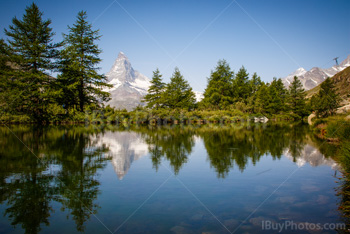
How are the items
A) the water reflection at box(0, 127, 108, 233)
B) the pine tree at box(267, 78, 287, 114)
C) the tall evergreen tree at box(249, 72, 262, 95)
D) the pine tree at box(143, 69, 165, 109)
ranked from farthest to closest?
the tall evergreen tree at box(249, 72, 262, 95) < the pine tree at box(267, 78, 287, 114) < the pine tree at box(143, 69, 165, 109) < the water reflection at box(0, 127, 108, 233)

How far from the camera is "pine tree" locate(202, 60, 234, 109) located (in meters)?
53.7

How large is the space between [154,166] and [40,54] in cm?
2704

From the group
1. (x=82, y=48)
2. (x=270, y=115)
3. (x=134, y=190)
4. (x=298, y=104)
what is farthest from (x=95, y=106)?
(x=298, y=104)

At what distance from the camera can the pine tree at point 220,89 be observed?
176ft

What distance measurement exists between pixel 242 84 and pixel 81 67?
133 ft

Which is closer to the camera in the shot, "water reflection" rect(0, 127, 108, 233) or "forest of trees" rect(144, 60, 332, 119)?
"water reflection" rect(0, 127, 108, 233)

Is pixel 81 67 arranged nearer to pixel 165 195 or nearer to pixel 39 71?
pixel 39 71

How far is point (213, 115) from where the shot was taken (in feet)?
145

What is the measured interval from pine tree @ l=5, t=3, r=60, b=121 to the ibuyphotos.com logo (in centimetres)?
2903

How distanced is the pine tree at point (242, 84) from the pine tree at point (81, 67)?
34.4 meters

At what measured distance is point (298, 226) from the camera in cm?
371

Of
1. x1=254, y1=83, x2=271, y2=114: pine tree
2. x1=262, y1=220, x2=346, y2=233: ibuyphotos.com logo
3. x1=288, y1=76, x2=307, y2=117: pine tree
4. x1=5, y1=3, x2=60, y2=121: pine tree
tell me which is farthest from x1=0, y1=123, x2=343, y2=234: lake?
x1=288, y1=76, x2=307, y2=117: pine tree

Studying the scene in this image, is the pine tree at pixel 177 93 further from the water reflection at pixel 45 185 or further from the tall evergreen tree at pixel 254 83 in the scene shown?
the water reflection at pixel 45 185

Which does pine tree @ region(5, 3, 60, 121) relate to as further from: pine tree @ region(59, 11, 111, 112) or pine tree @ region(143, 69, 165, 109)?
pine tree @ region(143, 69, 165, 109)
